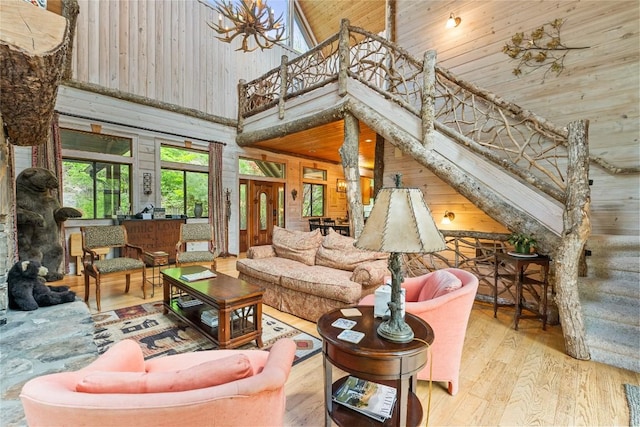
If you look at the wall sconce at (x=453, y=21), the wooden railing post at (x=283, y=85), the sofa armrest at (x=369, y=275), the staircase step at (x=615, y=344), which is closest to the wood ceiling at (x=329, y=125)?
the wooden railing post at (x=283, y=85)

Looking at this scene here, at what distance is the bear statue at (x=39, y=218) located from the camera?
3633mm

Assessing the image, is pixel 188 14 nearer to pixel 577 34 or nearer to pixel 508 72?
pixel 508 72

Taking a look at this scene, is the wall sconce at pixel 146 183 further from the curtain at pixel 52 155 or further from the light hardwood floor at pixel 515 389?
the light hardwood floor at pixel 515 389

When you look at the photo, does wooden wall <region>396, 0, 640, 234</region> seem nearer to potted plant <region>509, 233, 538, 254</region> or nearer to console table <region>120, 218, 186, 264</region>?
potted plant <region>509, 233, 538, 254</region>

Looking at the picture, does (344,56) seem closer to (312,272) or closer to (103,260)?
(312,272)

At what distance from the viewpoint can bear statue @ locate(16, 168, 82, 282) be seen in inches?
143

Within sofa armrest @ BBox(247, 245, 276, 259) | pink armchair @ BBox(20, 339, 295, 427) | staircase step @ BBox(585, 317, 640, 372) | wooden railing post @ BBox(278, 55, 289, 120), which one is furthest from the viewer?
wooden railing post @ BBox(278, 55, 289, 120)

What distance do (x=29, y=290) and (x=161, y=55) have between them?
16.9ft

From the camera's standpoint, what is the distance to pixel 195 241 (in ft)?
15.9

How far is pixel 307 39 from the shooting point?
30.7 ft

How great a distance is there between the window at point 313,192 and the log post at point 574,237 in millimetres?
6878

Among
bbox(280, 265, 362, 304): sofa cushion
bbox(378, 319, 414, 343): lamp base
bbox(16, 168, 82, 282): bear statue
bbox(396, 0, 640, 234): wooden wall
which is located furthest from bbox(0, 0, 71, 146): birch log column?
bbox(396, 0, 640, 234): wooden wall

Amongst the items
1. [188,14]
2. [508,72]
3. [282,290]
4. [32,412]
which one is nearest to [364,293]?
[282,290]

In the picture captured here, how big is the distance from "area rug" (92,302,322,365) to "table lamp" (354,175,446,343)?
4.52 ft
